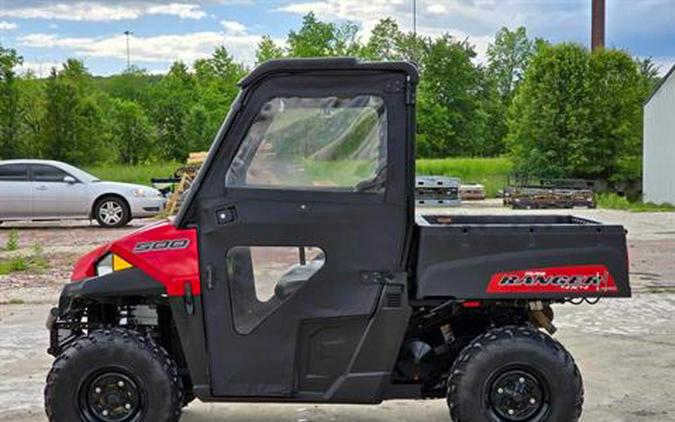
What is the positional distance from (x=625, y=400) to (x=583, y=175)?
37.2m

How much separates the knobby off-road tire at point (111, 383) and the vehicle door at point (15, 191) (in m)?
13.5

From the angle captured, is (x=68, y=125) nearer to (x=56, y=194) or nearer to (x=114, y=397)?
(x=56, y=194)

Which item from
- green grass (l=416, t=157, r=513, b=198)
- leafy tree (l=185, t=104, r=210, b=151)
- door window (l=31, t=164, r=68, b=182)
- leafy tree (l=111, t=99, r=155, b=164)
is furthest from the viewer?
leafy tree (l=111, t=99, r=155, b=164)

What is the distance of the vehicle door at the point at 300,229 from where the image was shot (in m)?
4.05

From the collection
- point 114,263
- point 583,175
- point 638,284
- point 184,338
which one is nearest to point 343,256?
point 184,338

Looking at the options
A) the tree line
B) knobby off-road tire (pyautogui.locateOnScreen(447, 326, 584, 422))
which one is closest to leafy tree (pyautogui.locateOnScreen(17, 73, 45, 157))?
the tree line

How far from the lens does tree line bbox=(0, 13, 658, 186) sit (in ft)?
132

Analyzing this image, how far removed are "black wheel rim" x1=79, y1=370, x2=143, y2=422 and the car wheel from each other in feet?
43.8

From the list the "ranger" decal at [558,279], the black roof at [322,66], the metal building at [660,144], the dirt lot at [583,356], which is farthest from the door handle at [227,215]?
the metal building at [660,144]

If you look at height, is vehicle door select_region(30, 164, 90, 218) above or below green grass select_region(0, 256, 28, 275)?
above

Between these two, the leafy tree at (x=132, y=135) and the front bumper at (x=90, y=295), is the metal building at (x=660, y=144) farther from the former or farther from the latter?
the leafy tree at (x=132, y=135)

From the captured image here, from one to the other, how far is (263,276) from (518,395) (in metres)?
1.44

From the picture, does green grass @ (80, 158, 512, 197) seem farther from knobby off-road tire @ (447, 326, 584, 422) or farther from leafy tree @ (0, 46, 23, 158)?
knobby off-road tire @ (447, 326, 584, 422)

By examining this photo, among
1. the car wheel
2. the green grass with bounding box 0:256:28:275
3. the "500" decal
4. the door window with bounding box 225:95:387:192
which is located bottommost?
the green grass with bounding box 0:256:28:275
